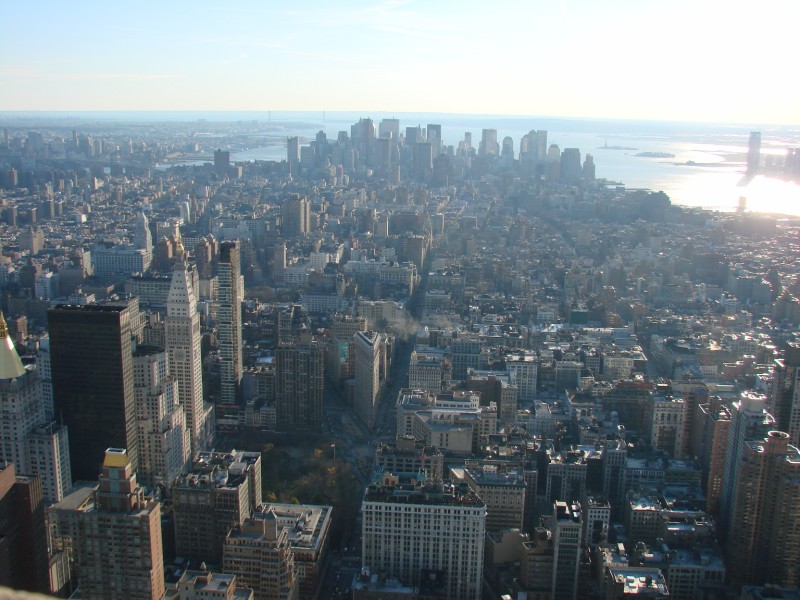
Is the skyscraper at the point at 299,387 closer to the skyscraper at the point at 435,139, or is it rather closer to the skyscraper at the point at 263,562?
the skyscraper at the point at 263,562

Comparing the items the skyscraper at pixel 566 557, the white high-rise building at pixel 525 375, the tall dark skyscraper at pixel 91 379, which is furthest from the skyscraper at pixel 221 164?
the skyscraper at pixel 566 557

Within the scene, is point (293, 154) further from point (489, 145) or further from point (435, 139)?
point (489, 145)

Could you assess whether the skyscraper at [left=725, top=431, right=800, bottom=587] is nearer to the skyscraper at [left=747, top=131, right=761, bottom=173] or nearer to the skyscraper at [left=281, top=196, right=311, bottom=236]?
the skyscraper at [left=281, top=196, right=311, bottom=236]

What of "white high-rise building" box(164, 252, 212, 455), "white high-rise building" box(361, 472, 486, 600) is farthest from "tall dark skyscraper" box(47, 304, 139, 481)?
"white high-rise building" box(361, 472, 486, 600)

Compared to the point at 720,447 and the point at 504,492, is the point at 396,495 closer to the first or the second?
the point at 504,492

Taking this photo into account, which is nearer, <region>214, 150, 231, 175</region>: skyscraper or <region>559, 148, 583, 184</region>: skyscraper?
<region>559, 148, 583, 184</region>: skyscraper

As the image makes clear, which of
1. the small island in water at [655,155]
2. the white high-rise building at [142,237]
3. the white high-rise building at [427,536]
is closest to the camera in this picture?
the white high-rise building at [427,536]
